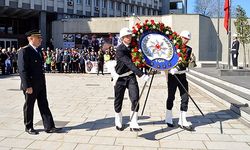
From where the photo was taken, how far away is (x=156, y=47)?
7.11 m

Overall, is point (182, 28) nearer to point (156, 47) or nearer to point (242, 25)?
point (242, 25)

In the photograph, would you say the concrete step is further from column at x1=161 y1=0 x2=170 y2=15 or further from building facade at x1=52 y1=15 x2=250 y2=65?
column at x1=161 y1=0 x2=170 y2=15

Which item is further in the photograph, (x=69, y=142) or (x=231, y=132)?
(x=231, y=132)

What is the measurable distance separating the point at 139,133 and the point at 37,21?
40.4 metres

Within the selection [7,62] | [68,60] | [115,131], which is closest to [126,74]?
[115,131]

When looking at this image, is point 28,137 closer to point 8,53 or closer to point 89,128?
point 89,128

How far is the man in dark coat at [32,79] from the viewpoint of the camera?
259 inches

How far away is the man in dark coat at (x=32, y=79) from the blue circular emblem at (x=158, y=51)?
2.06m

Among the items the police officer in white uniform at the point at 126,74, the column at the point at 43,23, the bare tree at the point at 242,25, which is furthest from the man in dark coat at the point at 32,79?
the column at the point at 43,23

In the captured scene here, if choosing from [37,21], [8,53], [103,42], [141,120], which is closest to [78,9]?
[37,21]

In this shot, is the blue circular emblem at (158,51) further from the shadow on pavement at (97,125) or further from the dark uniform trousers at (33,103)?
the dark uniform trousers at (33,103)

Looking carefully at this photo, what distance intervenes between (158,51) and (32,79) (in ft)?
8.37

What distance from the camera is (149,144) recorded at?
6.08 meters

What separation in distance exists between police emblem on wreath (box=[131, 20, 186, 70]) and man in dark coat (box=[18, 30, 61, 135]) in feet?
6.11
